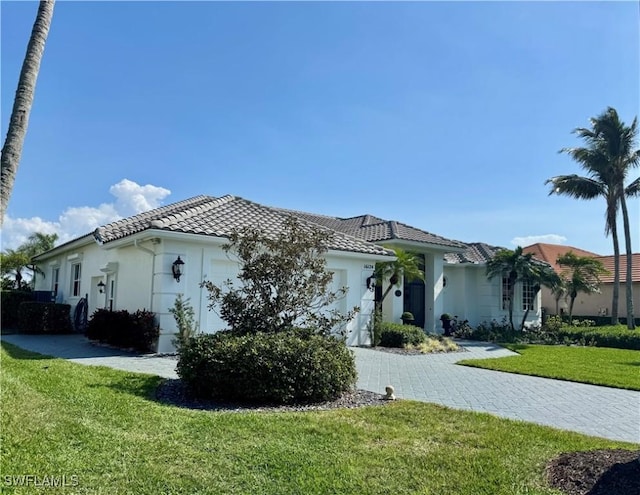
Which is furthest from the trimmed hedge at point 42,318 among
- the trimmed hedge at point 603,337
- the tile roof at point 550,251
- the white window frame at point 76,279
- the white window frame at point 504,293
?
the tile roof at point 550,251

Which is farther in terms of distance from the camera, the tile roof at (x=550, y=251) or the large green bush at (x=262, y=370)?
the tile roof at (x=550, y=251)

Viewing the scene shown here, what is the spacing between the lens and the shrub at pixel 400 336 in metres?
16.3

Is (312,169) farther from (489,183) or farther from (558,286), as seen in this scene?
(558,286)

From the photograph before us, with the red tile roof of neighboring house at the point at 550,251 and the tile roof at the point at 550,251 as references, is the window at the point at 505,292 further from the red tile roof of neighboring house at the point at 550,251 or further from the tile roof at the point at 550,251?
the red tile roof of neighboring house at the point at 550,251

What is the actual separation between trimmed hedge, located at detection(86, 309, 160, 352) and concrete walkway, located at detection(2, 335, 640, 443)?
0.43 meters

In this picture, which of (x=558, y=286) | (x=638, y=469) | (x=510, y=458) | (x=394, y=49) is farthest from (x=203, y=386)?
(x=558, y=286)

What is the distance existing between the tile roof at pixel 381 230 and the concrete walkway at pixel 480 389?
7255 millimetres

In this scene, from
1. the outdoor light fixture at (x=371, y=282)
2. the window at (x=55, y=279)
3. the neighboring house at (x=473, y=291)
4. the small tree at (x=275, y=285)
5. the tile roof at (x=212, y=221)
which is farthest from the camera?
the neighboring house at (x=473, y=291)

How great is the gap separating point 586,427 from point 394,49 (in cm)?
896

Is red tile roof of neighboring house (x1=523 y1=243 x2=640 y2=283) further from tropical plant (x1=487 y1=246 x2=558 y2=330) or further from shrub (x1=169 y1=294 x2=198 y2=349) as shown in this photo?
shrub (x1=169 y1=294 x2=198 y2=349)

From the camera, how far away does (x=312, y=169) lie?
16234mm

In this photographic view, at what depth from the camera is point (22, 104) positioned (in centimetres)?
475

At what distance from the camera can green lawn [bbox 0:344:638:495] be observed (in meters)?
4.07

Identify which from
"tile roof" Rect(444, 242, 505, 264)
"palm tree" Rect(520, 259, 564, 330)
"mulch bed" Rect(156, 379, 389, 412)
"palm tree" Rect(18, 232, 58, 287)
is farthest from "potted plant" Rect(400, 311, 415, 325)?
"palm tree" Rect(18, 232, 58, 287)
